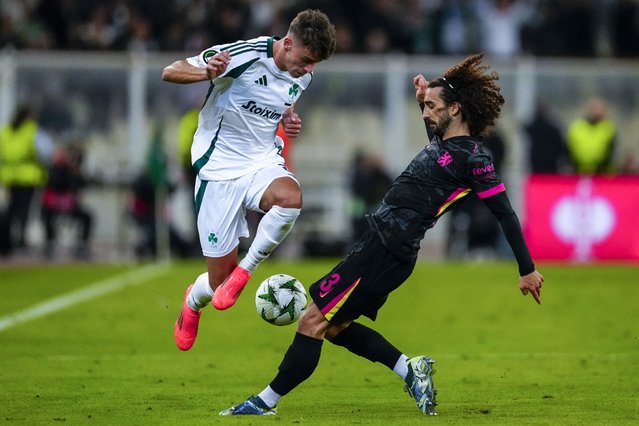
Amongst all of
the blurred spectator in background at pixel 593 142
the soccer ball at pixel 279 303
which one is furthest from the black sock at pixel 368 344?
the blurred spectator in background at pixel 593 142

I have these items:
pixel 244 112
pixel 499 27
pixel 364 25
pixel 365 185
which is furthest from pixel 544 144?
pixel 244 112

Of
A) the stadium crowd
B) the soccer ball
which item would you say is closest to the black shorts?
the soccer ball

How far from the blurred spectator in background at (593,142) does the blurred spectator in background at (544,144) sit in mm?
251

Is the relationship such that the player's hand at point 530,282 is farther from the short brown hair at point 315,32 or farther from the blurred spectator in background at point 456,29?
the blurred spectator in background at point 456,29

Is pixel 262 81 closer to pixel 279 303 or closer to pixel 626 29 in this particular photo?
pixel 279 303

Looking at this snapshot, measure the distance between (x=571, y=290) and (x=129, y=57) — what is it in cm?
870

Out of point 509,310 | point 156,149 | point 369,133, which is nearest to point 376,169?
point 369,133

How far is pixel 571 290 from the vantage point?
17.4 meters

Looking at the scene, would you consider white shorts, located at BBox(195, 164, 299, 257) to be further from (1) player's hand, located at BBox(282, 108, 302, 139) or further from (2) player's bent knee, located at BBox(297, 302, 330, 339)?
(2) player's bent knee, located at BBox(297, 302, 330, 339)

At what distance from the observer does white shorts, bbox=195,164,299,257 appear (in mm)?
9680

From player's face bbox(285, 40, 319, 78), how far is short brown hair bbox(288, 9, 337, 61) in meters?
0.05

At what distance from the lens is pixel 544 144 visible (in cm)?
2177

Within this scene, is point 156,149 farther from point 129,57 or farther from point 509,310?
point 509,310

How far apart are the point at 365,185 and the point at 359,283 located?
1349 centimetres
